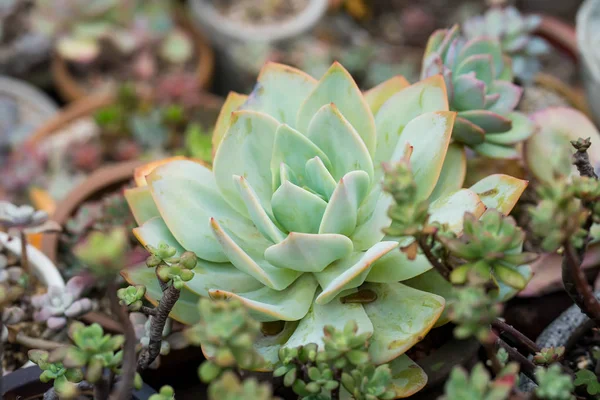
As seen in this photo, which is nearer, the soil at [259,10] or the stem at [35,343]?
the stem at [35,343]

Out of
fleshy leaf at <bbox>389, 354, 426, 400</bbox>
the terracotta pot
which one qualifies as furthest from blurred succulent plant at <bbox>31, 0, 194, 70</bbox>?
fleshy leaf at <bbox>389, 354, 426, 400</bbox>

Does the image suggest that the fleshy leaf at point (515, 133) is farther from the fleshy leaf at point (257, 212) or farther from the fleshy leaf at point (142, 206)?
the fleshy leaf at point (142, 206)

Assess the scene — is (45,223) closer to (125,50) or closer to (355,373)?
(355,373)

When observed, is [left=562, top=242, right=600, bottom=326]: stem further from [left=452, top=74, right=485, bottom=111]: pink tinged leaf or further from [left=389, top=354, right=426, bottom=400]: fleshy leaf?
[left=452, top=74, right=485, bottom=111]: pink tinged leaf

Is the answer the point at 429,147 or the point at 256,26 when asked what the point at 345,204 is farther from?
the point at 256,26

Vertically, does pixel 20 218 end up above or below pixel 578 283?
below

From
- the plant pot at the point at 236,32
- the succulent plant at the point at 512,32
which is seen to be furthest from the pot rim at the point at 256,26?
the succulent plant at the point at 512,32

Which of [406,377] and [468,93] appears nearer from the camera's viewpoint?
[406,377]

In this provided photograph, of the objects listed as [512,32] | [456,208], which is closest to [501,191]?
[456,208]
